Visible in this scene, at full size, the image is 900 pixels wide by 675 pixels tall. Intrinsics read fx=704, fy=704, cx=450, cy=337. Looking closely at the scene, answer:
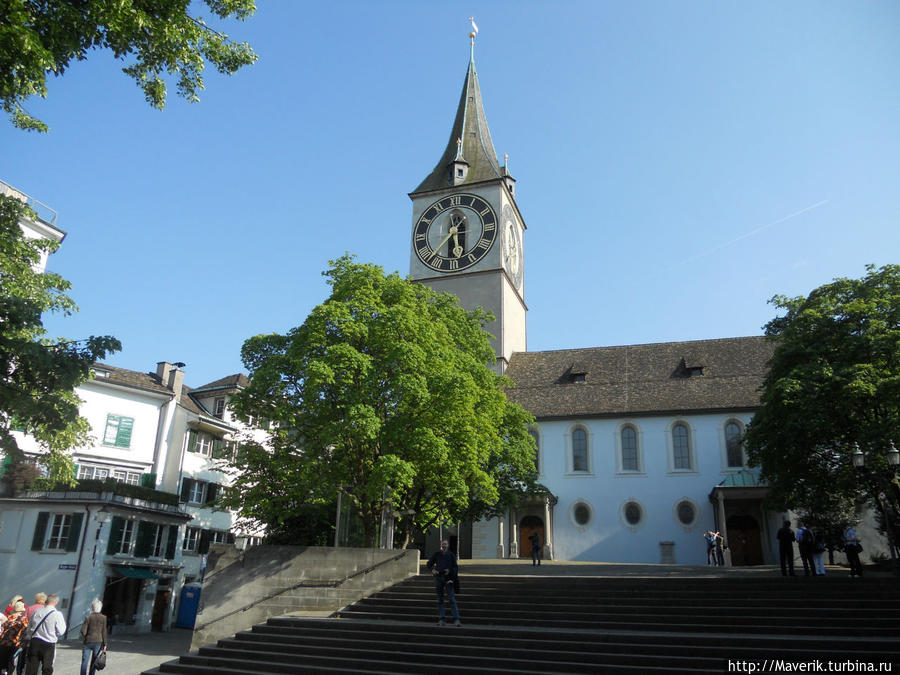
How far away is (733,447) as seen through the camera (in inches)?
1345

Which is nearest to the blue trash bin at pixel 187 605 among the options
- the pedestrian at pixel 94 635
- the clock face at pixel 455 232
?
the clock face at pixel 455 232

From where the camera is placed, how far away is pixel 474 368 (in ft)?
82.2

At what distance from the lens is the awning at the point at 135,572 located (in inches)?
1229

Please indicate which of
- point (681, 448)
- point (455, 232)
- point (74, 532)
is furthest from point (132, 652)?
point (455, 232)

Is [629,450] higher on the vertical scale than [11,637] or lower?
higher

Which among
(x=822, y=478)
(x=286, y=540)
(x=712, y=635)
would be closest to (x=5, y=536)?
(x=286, y=540)

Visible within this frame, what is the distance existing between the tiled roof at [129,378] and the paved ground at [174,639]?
460 inches

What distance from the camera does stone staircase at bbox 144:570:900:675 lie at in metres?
11.9

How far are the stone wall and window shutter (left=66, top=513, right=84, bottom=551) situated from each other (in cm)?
1299

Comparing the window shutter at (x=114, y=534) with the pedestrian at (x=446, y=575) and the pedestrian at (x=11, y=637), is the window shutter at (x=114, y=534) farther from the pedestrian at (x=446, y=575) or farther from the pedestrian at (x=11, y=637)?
the pedestrian at (x=446, y=575)

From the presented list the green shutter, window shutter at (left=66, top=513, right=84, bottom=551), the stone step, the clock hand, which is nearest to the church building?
the clock hand

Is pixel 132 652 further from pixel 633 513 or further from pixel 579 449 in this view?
pixel 633 513

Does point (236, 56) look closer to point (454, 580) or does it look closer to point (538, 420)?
point (454, 580)

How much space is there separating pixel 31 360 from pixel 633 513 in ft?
92.6
